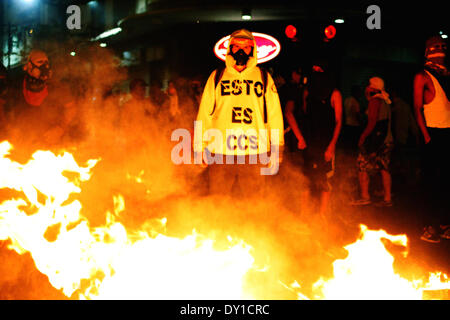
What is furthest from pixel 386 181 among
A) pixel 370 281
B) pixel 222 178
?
pixel 370 281

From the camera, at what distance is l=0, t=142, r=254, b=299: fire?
398 cm

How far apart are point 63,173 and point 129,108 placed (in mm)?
2332

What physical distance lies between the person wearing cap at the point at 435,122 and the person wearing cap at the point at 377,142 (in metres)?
2.10

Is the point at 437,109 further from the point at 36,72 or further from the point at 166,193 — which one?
the point at 36,72

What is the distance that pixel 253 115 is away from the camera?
5.16 m

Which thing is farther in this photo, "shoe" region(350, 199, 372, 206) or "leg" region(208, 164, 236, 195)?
"shoe" region(350, 199, 372, 206)

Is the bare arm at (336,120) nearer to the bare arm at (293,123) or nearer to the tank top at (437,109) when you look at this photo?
the bare arm at (293,123)

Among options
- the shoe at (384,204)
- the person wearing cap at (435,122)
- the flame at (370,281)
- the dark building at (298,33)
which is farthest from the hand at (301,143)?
the dark building at (298,33)

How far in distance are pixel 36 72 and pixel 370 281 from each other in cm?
471

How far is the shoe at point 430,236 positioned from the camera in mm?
6180

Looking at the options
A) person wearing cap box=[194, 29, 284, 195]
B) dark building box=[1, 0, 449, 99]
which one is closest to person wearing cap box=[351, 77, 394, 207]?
person wearing cap box=[194, 29, 284, 195]

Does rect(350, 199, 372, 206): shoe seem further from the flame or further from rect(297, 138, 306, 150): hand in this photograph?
the flame

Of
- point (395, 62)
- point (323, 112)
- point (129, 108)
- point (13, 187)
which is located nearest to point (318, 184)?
point (323, 112)
